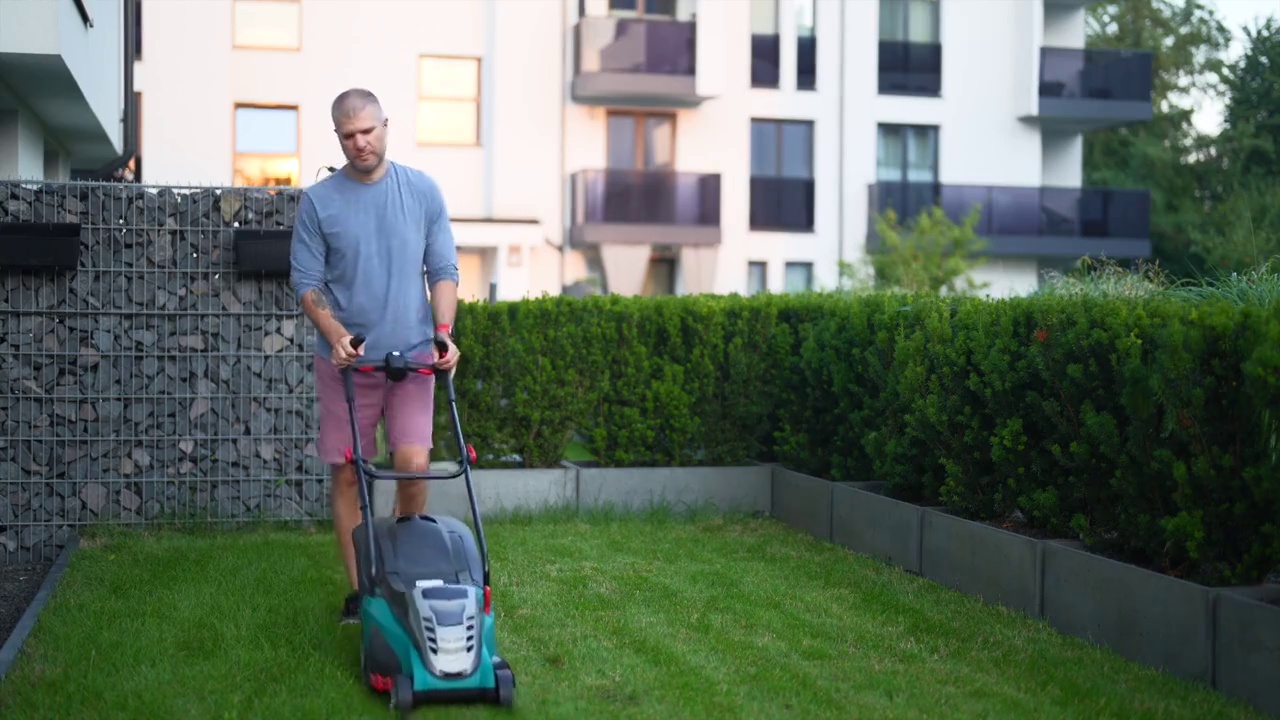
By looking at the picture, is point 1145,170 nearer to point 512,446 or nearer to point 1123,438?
point 512,446

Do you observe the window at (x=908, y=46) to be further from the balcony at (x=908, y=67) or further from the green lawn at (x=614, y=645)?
the green lawn at (x=614, y=645)

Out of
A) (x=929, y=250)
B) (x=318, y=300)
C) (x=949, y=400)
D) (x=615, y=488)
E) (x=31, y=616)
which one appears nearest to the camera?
(x=318, y=300)

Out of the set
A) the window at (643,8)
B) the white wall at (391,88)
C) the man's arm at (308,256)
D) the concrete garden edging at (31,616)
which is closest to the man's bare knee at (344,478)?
the man's arm at (308,256)

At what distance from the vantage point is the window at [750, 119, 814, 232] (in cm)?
2709

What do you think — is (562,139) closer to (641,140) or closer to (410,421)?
(641,140)

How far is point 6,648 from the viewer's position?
539 cm

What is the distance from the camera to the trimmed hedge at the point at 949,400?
5188mm

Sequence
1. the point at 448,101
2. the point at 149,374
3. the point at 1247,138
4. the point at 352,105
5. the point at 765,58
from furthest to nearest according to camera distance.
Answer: the point at 1247,138
the point at 765,58
the point at 448,101
the point at 149,374
the point at 352,105

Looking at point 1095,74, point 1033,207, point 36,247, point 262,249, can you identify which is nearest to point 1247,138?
point 1095,74

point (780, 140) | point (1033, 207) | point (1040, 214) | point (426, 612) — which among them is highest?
point (780, 140)

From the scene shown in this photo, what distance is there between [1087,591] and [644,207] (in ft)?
67.2

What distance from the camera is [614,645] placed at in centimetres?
562

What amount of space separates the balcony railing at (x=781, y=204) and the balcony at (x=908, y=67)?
2.51m

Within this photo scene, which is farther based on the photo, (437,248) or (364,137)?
(437,248)
